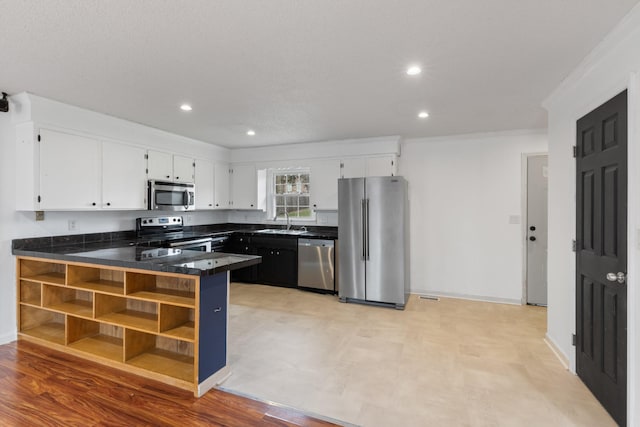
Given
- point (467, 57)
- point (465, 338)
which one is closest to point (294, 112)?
point (467, 57)

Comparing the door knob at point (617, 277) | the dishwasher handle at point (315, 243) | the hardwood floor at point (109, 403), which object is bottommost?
the hardwood floor at point (109, 403)

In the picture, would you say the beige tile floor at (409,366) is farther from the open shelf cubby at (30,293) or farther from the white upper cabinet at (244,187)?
the white upper cabinet at (244,187)

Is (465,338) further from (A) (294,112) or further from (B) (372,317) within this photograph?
(A) (294,112)

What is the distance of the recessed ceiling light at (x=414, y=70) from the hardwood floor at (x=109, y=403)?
8.07 ft

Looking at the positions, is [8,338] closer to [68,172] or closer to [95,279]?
[95,279]

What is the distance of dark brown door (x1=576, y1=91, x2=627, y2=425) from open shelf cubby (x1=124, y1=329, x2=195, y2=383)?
2749mm

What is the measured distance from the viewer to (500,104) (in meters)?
3.20

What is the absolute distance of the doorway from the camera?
4.21 meters

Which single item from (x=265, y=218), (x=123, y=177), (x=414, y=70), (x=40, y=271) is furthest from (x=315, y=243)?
(x=40, y=271)

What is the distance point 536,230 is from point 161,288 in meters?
4.47

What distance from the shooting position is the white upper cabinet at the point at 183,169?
4.59 m

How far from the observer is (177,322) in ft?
8.07

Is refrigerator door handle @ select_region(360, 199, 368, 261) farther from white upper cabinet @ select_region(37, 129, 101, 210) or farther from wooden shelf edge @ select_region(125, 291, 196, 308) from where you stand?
white upper cabinet @ select_region(37, 129, 101, 210)

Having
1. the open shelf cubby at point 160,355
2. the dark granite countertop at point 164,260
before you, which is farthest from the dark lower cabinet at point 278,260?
the open shelf cubby at point 160,355
